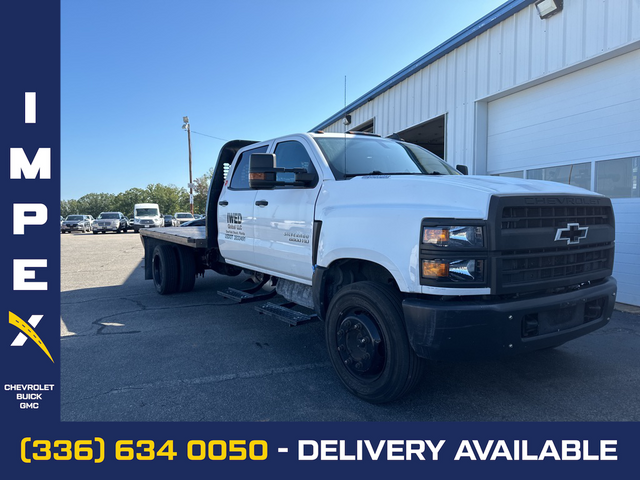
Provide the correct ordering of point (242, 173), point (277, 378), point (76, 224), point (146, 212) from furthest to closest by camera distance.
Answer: point (76, 224)
point (146, 212)
point (242, 173)
point (277, 378)

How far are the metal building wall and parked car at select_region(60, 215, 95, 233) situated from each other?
33.0 meters

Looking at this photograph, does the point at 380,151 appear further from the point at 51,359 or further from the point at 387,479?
the point at 51,359

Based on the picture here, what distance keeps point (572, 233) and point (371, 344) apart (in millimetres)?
1544

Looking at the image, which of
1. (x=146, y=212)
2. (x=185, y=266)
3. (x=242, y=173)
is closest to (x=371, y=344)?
(x=242, y=173)

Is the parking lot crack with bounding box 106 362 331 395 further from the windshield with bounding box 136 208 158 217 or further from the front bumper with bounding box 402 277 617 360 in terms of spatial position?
the windshield with bounding box 136 208 158 217

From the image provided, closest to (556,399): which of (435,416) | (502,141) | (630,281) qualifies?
(435,416)

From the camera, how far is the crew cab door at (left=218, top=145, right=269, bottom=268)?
4907 millimetres

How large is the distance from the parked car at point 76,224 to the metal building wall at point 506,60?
33.0 meters

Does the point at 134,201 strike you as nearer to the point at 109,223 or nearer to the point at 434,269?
the point at 109,223

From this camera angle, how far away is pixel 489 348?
2.63 meters

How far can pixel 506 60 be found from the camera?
774 centimetres

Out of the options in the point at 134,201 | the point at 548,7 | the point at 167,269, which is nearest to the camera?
the point at 548,7

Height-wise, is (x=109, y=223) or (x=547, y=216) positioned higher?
(x=547, y=216)

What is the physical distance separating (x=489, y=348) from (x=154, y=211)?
110 ft
